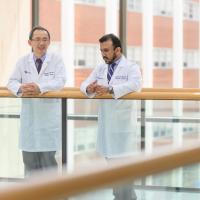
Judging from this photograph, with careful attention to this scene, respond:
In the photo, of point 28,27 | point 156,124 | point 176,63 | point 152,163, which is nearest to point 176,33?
point 176,63

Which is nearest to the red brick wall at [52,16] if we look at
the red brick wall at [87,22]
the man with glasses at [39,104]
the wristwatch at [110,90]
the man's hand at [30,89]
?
the red brick wall at [87,22]

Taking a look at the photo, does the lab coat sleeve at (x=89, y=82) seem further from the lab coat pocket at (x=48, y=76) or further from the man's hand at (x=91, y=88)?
the lab coat pocket at (x=48, y=76)

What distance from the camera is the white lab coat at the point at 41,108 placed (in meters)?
4.66

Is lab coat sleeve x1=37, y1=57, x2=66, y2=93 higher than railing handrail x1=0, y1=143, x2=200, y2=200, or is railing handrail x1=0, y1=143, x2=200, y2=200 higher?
lab coat sleeve x1=37, y1=57, x2=66, y2=93

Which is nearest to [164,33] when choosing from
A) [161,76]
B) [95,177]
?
[161,76]

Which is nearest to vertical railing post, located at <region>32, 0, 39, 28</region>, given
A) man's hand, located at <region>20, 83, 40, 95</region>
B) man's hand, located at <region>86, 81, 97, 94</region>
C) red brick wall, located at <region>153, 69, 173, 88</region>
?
man's hand, located at <region>20, 83, 40, 95</region>

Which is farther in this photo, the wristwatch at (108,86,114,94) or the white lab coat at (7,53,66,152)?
the white lab coat at (7,53,66,152)

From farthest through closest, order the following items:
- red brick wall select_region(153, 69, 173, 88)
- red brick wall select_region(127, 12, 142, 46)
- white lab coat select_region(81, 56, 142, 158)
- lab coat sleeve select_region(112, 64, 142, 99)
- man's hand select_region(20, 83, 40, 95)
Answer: red brick wall select_region(153, 69, 173, 88), red brick wall select_region(127, 12, 142, 46), man's hand select_region(20, 83, 40, 95), white lab coat select_region(81, 56, 142, 158), lab coat sleeve select_region(112, 64, 142, 99)

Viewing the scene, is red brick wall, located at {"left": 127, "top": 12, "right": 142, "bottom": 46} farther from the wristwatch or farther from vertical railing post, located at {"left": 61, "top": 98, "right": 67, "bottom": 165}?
the wristwatch

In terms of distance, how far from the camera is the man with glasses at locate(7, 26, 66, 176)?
4.66m

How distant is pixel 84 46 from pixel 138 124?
7.38 meters

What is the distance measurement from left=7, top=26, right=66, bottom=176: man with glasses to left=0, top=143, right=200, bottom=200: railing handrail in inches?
129

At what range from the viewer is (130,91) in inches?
173

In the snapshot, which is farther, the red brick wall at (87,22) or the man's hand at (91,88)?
the red brick wall at (87,22)
